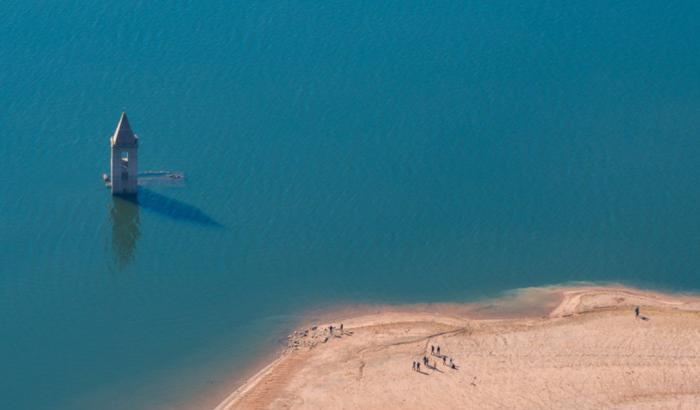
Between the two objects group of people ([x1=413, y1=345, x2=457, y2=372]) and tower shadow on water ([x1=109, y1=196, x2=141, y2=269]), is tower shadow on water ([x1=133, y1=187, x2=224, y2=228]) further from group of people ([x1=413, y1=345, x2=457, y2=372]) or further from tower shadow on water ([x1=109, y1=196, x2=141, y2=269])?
group of people ([x1=413, y1=345, x2=457, y2=372])

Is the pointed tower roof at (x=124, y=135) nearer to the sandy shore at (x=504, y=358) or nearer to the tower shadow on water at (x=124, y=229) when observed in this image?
the tower shadow on water at (x=124, y=229)

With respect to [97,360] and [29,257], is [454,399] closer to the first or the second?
[97,360]

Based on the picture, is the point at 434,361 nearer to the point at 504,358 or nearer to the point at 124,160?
the point at 504,358

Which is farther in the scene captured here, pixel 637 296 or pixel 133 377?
pixel 637 296

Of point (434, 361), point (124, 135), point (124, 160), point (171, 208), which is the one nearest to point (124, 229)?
point (171, 208)

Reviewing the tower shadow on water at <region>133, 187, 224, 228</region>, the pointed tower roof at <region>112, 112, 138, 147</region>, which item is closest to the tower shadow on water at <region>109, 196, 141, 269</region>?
the tower shadow on water at <region>133, 187, 224, 228</region>

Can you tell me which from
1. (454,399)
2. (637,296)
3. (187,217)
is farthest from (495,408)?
(187,217)

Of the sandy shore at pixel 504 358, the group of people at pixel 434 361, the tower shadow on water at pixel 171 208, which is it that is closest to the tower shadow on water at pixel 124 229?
the tower shadow on water at pixel 171 208
